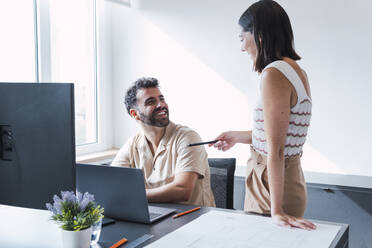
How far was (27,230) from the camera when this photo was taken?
1.32m

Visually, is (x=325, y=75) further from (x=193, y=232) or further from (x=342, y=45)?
(x=193, y=232)

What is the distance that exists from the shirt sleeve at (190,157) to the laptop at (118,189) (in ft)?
1.72

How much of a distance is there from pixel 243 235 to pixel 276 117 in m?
0.39

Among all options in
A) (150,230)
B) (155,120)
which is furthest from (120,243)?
(155,120)

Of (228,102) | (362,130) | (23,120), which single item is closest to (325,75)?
(362,130)

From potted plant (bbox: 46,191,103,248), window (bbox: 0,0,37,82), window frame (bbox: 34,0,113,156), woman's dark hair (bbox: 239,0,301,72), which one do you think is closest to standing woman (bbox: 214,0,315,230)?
woman's dark hair (bbox: 239,0,301,72)

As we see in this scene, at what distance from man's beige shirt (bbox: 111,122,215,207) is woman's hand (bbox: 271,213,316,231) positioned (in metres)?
0.68

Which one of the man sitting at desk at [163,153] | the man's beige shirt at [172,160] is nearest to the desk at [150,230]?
the man sitting at desk at [163,153]

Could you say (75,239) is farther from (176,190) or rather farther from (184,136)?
(184,136)

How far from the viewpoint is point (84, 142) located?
3012 mm

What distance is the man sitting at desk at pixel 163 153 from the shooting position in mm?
1908

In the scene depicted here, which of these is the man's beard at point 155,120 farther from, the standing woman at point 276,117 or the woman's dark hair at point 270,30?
the woman's dark hair at point 270,30

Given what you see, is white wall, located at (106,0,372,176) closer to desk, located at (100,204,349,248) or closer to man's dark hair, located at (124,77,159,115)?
man's dark hair, located at (124,77,159,115)

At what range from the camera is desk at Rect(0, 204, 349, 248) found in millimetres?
1170
